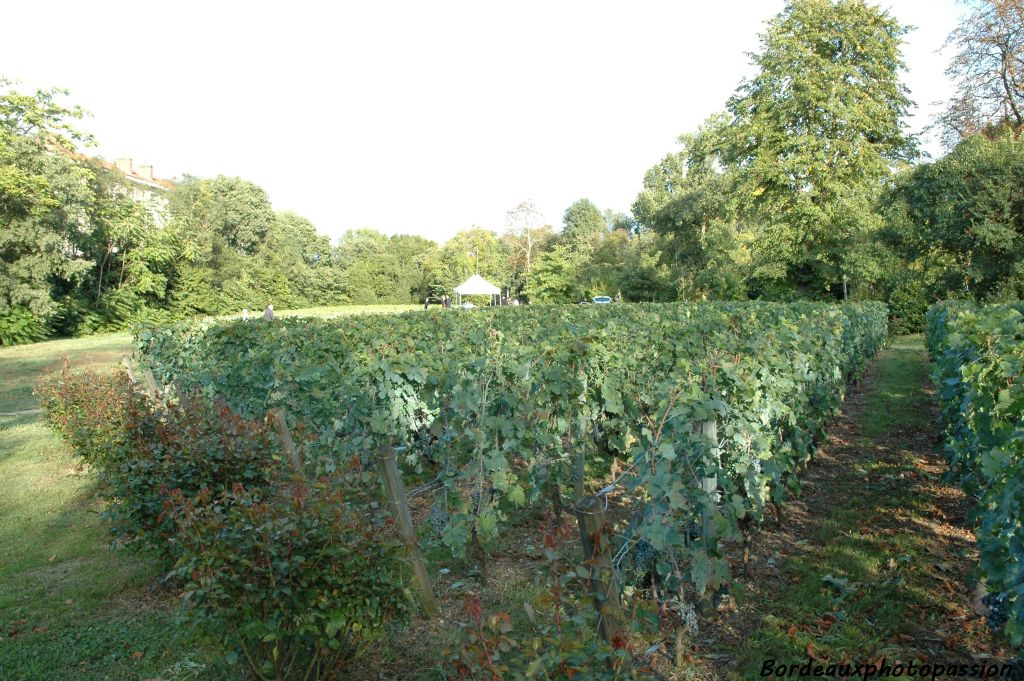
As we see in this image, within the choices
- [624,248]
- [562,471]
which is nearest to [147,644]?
[562,471]

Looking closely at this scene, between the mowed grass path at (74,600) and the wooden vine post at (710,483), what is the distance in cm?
255

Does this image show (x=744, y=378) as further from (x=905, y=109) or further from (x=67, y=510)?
(x=905, y=109)

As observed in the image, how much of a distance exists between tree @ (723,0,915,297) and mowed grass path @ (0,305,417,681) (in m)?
29.5

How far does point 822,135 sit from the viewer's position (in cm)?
3033

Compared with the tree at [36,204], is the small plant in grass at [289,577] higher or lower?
lower

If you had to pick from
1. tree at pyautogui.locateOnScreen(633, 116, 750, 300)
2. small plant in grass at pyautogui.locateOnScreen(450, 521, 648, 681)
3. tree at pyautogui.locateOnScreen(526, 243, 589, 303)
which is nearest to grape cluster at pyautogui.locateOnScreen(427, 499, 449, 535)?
small plant in grass at pyautogui.locateOnScreen(450, 521, 648, 681)

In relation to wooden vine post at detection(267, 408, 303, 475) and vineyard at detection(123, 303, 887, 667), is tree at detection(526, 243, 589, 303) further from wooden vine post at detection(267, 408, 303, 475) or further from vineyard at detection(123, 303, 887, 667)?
wooden vine post at detection(267, 408, 303, 475)

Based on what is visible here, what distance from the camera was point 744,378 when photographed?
4105mm

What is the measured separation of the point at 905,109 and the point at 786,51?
21.4ft

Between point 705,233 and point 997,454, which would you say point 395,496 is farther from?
point 705,233

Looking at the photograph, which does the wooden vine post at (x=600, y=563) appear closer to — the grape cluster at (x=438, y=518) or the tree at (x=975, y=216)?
the grape cluster at (x=438, y=518)

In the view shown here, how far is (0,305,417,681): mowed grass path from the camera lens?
3.60 metres

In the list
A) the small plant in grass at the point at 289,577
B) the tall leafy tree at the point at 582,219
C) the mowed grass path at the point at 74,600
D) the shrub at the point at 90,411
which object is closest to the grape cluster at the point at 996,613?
the small plant in grass at the point at 289,577

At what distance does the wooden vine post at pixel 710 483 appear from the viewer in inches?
135
